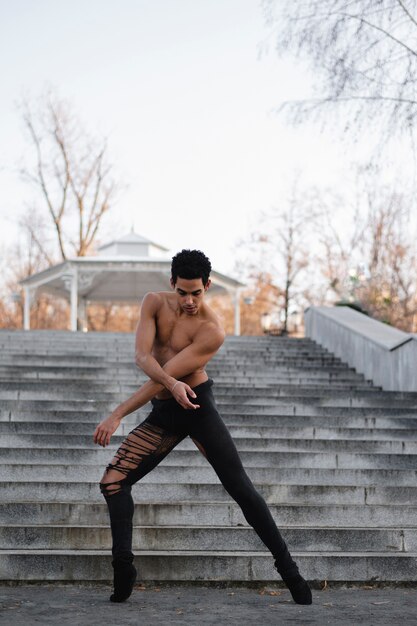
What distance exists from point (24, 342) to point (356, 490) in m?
8.93

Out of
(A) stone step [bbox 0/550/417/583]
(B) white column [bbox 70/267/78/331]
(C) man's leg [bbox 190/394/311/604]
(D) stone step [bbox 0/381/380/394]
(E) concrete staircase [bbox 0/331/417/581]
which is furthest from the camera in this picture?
(B) white column [bbox 70/267/78/331]

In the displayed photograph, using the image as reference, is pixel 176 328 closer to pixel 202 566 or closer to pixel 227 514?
pixel 202 566

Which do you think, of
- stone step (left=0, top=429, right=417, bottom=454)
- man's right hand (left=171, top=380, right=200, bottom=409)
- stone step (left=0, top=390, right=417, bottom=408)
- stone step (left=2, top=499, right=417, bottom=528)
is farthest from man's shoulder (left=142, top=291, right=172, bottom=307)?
stone step (left=0, top=390, right=417, bottom=408)

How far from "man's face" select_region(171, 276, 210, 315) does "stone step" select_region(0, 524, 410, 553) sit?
66.8 inches

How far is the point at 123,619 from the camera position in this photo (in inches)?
167

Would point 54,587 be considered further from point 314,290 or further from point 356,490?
point 314,290

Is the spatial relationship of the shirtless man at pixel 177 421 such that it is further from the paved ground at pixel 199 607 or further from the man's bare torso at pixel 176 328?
the paved ground at pixel 199 607

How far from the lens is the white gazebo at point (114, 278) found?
27.1 metres

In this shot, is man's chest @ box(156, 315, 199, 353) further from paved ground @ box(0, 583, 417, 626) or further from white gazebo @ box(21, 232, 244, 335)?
white gazebo @ box(21, 232, 244, 335)

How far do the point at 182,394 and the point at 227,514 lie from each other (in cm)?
191

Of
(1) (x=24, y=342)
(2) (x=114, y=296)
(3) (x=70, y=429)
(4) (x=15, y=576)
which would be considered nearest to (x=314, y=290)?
(2) (x=114, y=296)

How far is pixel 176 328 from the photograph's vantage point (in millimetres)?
4770

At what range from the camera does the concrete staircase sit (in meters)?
5.36

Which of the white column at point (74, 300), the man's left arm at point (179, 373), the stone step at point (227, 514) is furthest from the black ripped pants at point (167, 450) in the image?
the white column at point (74, 300)
